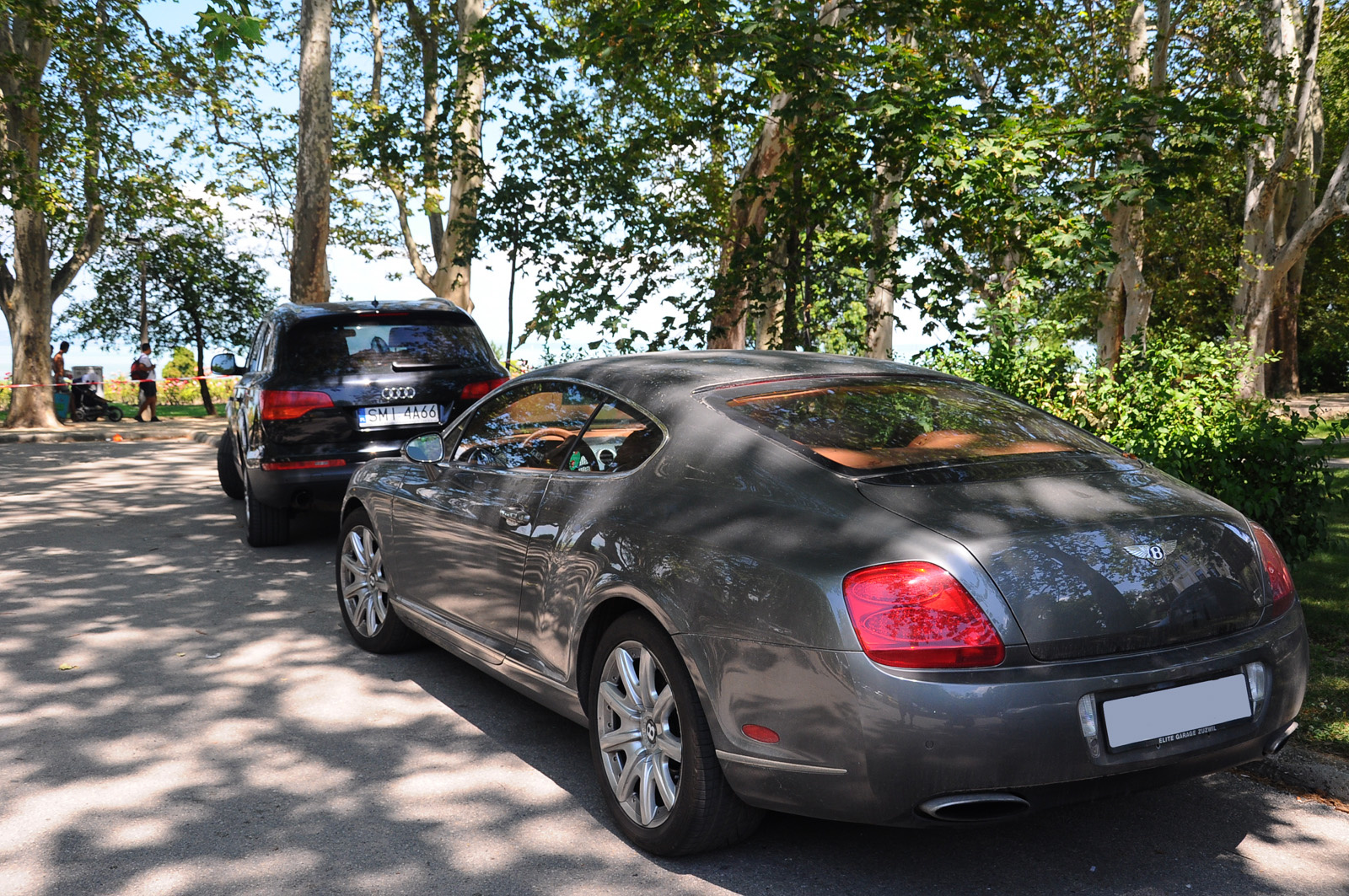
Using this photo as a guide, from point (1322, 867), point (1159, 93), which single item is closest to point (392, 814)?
point (1322, 867)

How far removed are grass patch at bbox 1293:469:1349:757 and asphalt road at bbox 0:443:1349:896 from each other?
411mm

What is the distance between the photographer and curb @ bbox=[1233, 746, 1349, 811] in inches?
149

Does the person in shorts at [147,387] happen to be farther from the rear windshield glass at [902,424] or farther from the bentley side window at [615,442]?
the rear windshield glass at [902,424]

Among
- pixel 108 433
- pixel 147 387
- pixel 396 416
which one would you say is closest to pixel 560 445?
pixel 396 416

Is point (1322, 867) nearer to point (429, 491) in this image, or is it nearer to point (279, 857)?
point (279, 857)

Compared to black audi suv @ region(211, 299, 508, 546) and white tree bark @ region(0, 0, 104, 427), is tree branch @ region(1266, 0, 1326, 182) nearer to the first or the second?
black audi suv @ region(211, 299, 508, 546)

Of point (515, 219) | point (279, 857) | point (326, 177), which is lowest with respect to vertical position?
point (279, 857)

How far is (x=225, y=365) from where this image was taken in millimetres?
9633

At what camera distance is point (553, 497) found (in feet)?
13.2

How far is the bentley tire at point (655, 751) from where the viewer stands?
3164mm

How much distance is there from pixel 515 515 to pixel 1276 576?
8.37 feet

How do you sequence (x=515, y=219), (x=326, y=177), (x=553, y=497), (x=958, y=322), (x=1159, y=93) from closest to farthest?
1. (x=553, y=497)
2. (x=1159, y=93)
3. (x=958, y=322)
4. (x=515, y=219)
5. (x=326, y=177)

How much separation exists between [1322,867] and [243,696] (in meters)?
4.20

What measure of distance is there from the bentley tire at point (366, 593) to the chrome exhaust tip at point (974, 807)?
10.7ft
